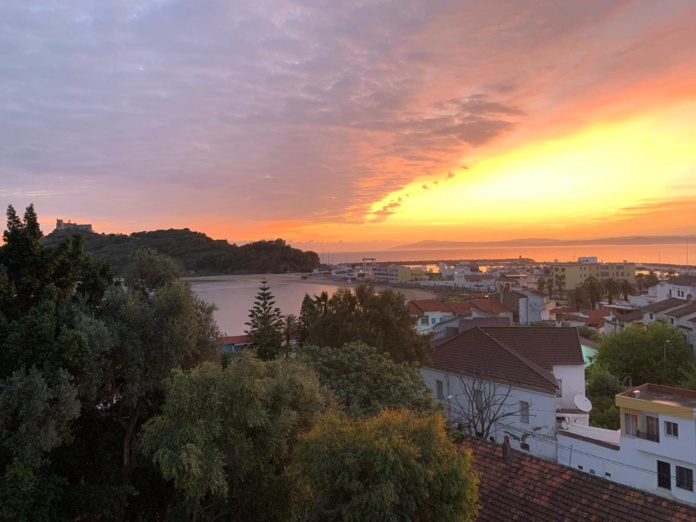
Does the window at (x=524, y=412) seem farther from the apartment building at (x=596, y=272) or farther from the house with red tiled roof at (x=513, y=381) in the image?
the apartment building at (x=596, y=272)

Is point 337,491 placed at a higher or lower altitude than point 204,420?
lower

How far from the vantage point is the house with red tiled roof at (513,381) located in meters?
11.9

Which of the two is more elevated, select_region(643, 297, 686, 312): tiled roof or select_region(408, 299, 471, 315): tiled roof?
select_region(643, 297, 686, 312): tiled roof

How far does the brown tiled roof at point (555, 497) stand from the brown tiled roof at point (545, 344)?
612 centimetres

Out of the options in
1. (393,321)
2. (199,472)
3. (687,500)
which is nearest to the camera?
(199,472)

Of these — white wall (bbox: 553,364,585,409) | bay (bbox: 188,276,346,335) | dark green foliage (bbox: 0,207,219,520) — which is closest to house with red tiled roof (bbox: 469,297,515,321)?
bay (bbox: 188,276,346,335)

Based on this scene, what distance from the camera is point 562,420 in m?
12.0

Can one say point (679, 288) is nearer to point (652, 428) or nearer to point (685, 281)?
point (685, 281)

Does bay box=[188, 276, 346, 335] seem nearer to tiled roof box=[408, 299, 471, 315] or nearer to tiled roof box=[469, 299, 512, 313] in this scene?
tiled roof box=[408, 299, 471, 315]

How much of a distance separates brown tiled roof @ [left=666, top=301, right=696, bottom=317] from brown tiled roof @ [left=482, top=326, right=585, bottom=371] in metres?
13.8

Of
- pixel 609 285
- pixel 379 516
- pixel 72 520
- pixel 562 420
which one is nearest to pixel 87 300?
pixel 72 520

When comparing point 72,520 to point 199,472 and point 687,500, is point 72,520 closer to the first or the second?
point 199,472

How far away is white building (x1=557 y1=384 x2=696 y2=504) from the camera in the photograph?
891cm

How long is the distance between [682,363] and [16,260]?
76.3 ft
